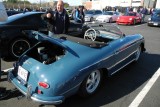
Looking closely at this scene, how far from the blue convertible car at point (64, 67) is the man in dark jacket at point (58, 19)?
3.58ft

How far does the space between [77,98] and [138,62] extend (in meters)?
2.96

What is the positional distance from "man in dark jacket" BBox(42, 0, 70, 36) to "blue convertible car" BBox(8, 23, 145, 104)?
3.58ft

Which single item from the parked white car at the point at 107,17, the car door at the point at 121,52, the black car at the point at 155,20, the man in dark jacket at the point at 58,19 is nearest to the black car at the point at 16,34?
the man in dark jacket at the point at 58,19

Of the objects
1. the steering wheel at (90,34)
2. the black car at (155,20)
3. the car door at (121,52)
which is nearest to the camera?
the car door at (121,52)

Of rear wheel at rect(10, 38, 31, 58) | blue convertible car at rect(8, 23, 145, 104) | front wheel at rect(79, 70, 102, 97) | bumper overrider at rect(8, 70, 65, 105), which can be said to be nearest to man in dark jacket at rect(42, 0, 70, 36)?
blue convertible car at rect(8, 23, 145, 104)

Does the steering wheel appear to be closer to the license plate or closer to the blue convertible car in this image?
the blue convertible car

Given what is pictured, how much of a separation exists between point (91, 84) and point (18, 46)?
3.17m

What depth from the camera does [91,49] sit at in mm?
3855

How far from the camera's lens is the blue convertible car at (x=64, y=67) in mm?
3180

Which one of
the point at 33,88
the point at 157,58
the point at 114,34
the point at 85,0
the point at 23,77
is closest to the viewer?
the point at 33,88

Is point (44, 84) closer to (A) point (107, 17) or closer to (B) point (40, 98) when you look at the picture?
(B) point (40, 98)

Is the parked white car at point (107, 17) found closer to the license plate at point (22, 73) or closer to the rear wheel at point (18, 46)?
the rear wheel at point (18, 46)

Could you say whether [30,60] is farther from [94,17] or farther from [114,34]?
[94,17]

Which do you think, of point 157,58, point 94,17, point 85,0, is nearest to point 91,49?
point 157,58
